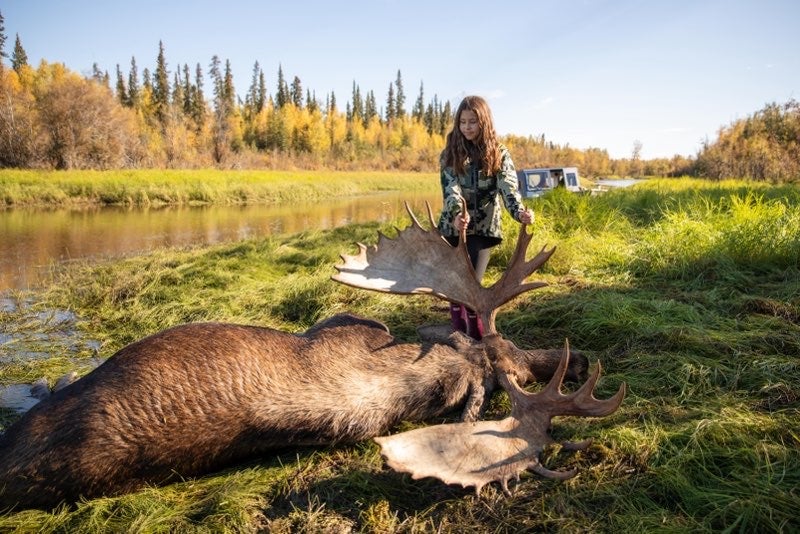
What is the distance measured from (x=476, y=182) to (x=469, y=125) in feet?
1.50

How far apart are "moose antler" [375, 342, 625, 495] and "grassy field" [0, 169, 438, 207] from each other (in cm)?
2215

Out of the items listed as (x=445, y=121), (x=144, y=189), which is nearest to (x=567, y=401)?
(x=144, y=189)

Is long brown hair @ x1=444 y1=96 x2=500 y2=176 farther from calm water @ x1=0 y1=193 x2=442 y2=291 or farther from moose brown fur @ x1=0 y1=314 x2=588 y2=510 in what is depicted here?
calm water @ x1=0 y1=193 x2=442 y2=291

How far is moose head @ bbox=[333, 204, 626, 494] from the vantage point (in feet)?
7.53

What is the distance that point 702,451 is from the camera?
7.81 ft

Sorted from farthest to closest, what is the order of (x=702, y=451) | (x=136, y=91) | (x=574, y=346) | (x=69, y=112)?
(x=136, y=91) → (x=69, y=112) → (x=574, y=346) → (x=702, y=451)

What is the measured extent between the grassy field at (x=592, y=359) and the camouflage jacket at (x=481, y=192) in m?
0.92

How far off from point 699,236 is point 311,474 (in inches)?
234

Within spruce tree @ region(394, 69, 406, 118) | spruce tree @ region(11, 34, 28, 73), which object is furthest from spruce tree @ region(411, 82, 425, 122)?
spruce tree @ region(11, 34, 28, 73)

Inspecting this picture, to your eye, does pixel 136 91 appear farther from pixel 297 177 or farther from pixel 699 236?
pixel 699 236

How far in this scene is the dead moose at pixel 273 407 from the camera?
2180mm

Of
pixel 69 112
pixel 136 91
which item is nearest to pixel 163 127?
pixel 69 112

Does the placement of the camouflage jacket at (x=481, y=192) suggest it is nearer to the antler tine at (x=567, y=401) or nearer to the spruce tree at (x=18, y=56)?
the antler tine at (x=567, y=401)

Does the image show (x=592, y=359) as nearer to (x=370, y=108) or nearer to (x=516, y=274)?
(x=516, y=274)
